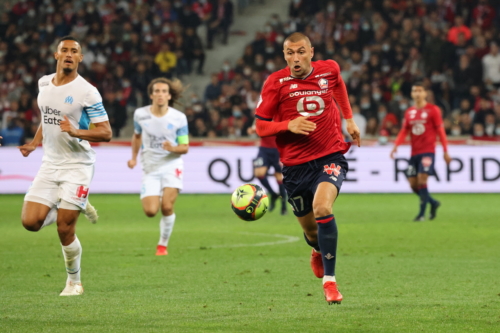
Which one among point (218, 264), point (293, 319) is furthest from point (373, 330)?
point (218, 264)

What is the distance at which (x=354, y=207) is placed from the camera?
59.2ft

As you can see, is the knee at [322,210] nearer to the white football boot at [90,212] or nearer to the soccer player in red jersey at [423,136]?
the white football boot at [90,212]

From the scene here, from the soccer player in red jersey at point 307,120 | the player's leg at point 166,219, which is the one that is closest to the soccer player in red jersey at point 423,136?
the player's leg at point 166,219

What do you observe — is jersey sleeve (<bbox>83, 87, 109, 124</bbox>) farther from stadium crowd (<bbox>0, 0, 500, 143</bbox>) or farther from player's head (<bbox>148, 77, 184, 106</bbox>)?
stadium crowd (<bbox>0, 0, 500, 143</bbox>)

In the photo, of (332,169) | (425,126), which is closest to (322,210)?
(332,169)

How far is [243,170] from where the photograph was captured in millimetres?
20500

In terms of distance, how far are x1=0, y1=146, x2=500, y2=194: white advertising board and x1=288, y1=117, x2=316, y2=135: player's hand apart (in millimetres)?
13352

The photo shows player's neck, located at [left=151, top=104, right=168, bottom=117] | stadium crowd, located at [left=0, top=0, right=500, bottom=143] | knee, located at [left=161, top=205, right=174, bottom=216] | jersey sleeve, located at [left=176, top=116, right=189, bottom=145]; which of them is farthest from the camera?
stadium crowd, located at [left=0, top=0, right=500, bottom=143]

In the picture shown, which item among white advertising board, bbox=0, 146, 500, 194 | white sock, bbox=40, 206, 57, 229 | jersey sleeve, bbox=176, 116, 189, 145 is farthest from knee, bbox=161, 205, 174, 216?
white advertising board, bbox=0, 146, 500, 194

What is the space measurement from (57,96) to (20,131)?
1672 centimetres

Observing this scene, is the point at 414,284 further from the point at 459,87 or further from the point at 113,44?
the point at 113,44

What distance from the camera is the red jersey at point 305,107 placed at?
23.8 feet

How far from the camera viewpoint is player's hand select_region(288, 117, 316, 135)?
679 centimetres

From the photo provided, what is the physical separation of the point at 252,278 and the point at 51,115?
8.47 feet
